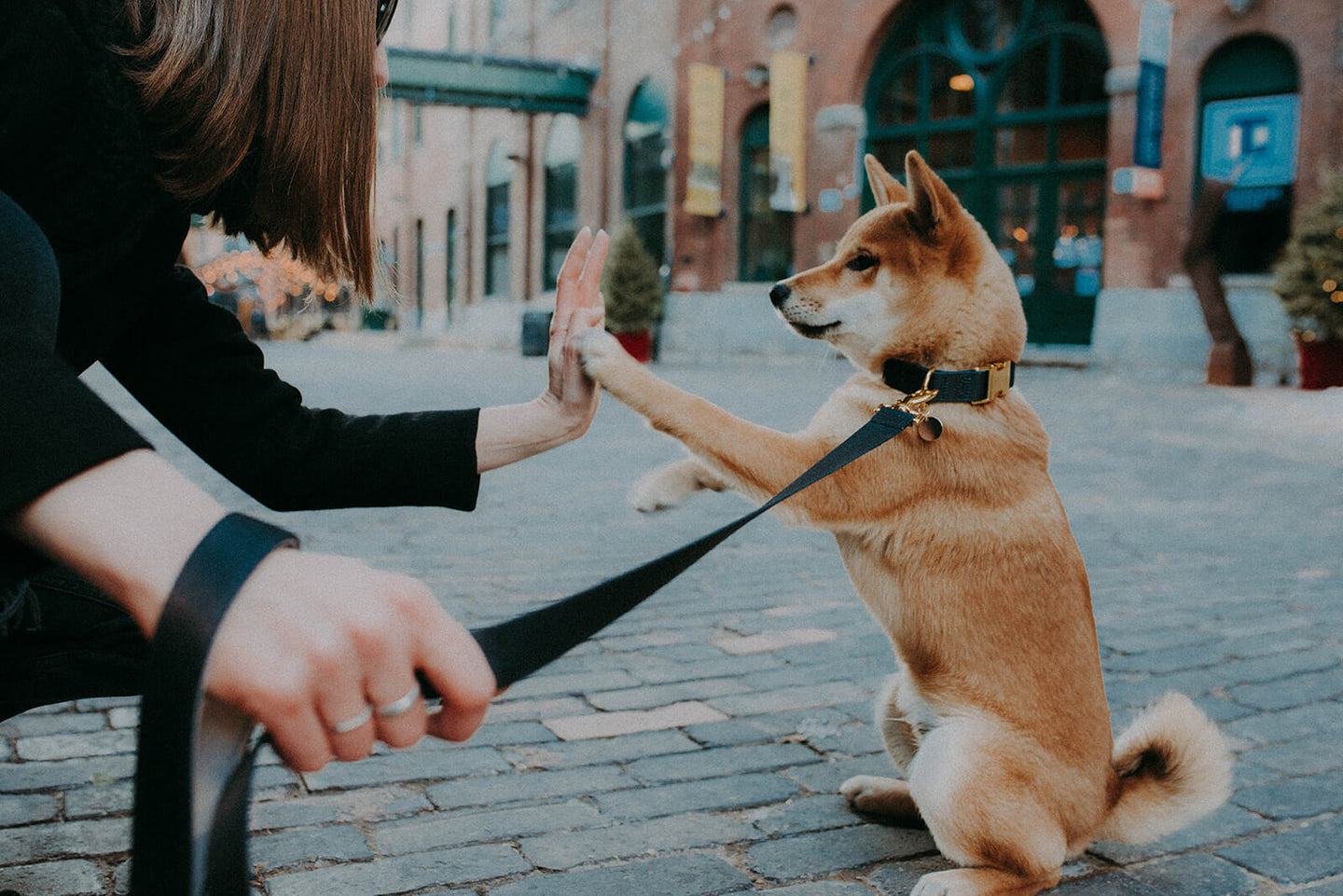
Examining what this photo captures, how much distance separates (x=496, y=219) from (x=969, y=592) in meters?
28.6

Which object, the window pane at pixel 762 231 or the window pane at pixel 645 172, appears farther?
the window pane at pixel 645 172

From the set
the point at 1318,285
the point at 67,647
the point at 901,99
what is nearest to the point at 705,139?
the point at 901,99

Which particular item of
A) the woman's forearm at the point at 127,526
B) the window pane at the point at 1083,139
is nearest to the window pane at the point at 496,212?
the window pane at the point at 1083,139

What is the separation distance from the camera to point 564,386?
189 centimetres

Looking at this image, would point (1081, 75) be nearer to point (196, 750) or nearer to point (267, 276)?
point (267, 276)

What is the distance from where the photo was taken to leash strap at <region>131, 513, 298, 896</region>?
563 millimetres

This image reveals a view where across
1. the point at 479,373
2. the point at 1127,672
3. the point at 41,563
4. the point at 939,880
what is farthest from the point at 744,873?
the point at 479,373

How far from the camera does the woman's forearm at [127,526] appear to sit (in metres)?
0.62

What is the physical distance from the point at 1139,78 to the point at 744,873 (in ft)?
47.6

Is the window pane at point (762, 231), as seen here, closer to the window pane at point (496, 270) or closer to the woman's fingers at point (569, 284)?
the window pane at point (496, 270)

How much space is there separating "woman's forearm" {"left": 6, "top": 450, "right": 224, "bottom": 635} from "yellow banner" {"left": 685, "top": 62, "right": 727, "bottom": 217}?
19.9 metres

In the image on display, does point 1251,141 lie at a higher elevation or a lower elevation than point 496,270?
higher

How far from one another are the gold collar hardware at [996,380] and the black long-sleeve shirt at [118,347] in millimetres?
1017

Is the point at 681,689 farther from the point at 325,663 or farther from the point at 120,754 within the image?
the point at 325,663
